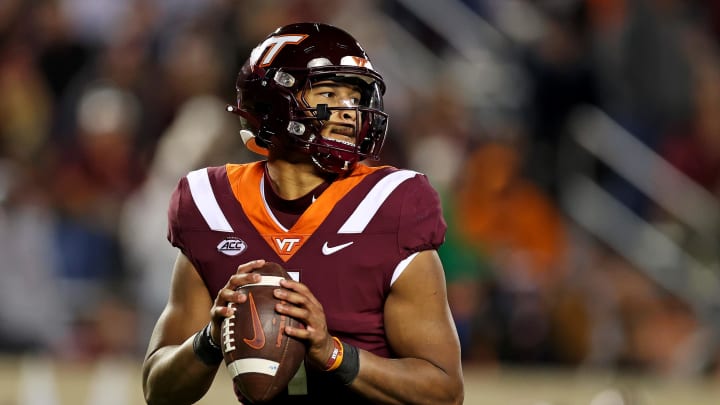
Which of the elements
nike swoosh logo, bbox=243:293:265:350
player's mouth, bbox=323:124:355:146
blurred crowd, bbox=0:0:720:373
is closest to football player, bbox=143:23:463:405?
player's mouth, bbox=323:124:355:146

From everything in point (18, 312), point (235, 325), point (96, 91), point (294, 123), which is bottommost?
point (18, 312)

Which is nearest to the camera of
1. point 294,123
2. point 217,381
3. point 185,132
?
point 294,123

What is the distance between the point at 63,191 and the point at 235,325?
4.84 m

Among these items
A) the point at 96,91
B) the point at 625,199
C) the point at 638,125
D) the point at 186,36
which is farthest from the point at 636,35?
the point at 96,91

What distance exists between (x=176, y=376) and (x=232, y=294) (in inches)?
15.6

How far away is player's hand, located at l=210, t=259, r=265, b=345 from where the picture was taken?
287 cm

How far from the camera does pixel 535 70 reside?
831 cm

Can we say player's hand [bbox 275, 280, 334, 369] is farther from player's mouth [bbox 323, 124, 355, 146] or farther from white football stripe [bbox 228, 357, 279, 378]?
player's mouth [bbox 323, 124, 355, 146]

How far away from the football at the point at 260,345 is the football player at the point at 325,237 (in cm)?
9

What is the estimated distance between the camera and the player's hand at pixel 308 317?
284 cm

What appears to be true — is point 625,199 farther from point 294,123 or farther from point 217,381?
point 294,123

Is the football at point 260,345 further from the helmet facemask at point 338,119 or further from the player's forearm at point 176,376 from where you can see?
the helmet facemask at point 338,119

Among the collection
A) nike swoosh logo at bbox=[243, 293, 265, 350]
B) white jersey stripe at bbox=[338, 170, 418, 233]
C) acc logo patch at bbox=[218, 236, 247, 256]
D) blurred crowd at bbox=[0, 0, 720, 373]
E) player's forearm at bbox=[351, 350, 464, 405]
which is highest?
white jersey stripe at bbox=[338, 170, 418, 233]

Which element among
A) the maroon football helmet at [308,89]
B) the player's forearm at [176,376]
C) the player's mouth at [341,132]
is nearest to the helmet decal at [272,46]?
the maroon football helmet at [308,89]
